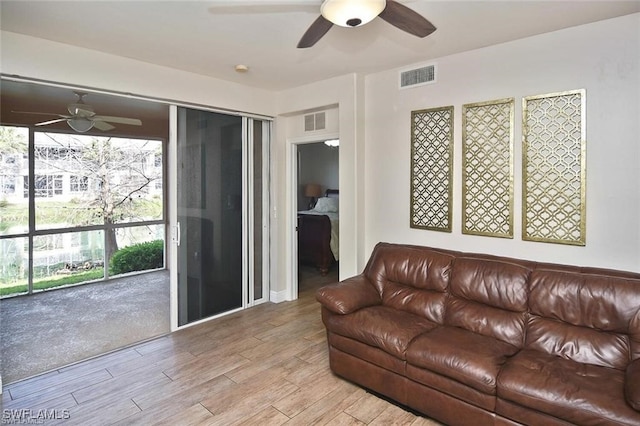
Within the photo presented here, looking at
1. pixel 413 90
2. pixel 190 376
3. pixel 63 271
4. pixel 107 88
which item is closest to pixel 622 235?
pixel 413 90

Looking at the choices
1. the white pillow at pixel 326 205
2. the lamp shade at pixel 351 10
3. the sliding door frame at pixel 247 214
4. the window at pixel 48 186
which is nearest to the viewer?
the lamp shade at pixel 351 10

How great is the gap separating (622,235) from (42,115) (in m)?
6.48

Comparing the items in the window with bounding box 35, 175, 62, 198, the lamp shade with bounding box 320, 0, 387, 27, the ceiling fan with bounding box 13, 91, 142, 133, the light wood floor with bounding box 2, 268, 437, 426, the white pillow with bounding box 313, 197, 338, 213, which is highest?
the ceiling fan with bounding box 13, 91, 142, 133

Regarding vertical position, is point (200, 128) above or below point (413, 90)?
below

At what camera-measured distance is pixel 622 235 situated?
2.47 metres

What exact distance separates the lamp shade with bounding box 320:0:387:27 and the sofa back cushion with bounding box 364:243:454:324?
1.96 meters

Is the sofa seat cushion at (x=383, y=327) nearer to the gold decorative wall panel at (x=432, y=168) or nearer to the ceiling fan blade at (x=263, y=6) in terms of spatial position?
the gold decorative wall panel at (x=432, y=168)

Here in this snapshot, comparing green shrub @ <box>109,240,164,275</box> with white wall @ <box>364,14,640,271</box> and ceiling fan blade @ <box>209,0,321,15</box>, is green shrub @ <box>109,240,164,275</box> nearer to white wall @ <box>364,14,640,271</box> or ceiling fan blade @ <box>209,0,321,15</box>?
white wall @ <box>364,14,640,271</box>

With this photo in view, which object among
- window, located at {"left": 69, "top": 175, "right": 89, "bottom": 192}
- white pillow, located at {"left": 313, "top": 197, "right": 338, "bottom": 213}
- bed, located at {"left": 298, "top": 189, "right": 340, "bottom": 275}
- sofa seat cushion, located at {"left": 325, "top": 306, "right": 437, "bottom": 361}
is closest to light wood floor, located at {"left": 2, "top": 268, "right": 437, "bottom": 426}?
sofa seat cushion, located at {"left": 325, "top": 306, "right": 437, "bottom": 361}

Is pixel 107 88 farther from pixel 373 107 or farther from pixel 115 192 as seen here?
pixel 115 192

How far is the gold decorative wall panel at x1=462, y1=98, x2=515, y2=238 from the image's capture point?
2.91m

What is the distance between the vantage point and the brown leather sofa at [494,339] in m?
1.82

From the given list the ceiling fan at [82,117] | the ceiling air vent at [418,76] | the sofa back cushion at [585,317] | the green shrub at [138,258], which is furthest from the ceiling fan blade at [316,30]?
the green shrub at [138,258]

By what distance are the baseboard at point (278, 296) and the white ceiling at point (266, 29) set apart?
109 inches
